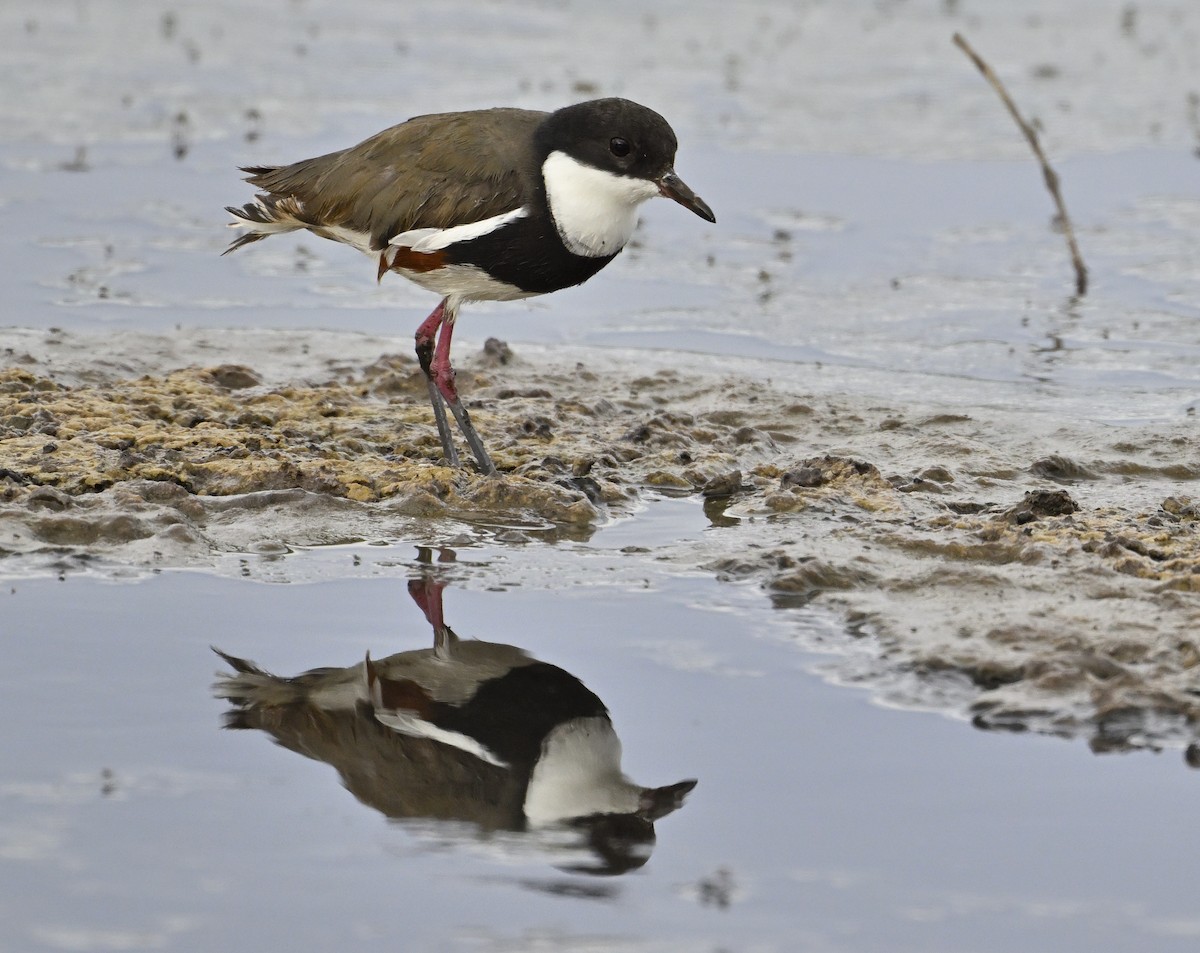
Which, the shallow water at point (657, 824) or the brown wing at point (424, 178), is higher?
the brown wing at point (424, 178)

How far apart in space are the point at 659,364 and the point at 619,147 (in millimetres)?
2316

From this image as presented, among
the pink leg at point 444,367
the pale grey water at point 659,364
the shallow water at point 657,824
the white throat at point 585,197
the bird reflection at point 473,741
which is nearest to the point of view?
the shallow water at point 657,824

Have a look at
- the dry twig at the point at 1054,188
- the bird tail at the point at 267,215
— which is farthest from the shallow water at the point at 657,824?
the dry twig at the point at 1054,188

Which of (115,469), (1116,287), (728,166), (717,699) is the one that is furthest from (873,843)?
(728,166)

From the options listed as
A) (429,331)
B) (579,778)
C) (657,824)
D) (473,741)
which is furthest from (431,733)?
(429,331)

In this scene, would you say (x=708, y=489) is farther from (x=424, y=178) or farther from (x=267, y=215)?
(x=267, y=215)

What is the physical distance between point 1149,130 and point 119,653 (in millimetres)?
10958

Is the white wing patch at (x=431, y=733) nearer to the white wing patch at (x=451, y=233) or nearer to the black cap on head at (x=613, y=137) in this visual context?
the white wing patch at (x=451, y=233)

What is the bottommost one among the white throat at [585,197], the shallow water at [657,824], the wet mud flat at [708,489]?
the shallow water at [657,824]

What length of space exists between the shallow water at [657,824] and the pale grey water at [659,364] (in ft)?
0.04

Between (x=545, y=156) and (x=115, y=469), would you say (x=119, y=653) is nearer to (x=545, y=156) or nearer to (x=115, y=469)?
(x=115, y=469)

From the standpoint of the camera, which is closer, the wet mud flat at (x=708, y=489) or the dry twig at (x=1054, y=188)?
the wet mud flat at (x=708, y=489)

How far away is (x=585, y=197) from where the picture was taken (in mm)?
6695

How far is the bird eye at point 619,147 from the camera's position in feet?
22.0
